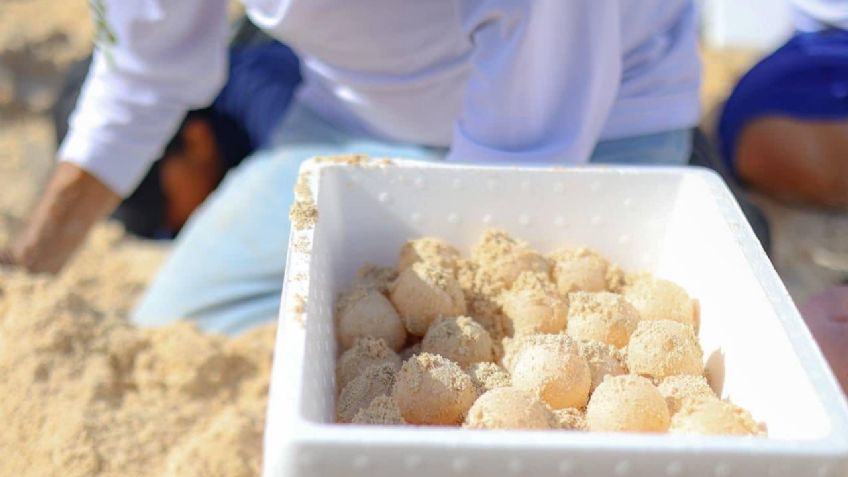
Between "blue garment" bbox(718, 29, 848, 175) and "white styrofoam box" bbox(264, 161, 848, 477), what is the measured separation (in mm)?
993

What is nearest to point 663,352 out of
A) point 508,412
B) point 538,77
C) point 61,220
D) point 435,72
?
point 508,412

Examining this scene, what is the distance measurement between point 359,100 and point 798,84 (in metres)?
0.89

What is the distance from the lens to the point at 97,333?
1.03 metres

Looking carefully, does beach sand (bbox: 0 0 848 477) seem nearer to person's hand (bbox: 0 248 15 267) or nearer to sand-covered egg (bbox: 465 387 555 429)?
person's hand (bbox: 0 248 15 267)

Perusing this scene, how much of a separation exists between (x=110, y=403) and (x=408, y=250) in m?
0.40

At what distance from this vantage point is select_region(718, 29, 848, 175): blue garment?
→ 1.61 metres

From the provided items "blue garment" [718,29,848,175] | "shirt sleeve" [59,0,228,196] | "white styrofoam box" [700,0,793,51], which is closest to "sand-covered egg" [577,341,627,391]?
"shirt sleeve" [59,0,228,196]

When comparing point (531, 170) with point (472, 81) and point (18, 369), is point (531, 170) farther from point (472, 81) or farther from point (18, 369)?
point (18, 369)

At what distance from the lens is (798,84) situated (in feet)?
5.52

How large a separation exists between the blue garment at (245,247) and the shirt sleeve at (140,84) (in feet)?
0.54

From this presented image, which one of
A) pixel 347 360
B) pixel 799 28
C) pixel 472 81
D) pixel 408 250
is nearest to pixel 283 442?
pixel 347 360

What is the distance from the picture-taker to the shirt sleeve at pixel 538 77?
876 millimetres

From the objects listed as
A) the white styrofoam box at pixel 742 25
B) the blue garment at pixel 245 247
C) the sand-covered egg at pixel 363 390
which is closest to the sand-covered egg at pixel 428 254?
the sand-covered egg at pixel 363 390

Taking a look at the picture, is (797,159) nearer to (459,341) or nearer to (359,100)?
(359,100)
